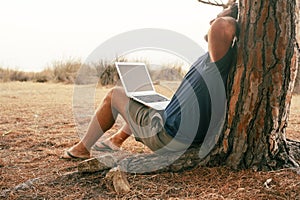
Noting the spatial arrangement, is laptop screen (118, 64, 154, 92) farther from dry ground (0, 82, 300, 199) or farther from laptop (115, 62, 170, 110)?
dry ground (0, 82, 300, 199)

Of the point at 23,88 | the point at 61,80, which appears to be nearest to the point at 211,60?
the point at 23,88

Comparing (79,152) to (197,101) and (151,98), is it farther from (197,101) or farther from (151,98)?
(197,101)

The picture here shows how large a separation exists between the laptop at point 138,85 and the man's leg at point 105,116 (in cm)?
6

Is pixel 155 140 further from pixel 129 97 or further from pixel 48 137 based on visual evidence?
pixel 48 137

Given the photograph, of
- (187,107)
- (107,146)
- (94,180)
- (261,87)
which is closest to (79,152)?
(107,146)

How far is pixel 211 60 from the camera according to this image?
1777mm

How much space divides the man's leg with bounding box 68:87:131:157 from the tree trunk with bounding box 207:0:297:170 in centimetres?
62

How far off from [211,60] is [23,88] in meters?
6.30

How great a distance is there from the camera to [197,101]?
1.86 m

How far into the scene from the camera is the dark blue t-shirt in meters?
1.81

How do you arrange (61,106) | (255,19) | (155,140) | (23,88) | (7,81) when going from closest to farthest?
(255,19), (155,140), (61,106), (23,88), (7,81)

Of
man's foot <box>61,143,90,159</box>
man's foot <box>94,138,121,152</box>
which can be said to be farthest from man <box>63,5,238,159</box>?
man's foot <box>94,138,121,152</box>

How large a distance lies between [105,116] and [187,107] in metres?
0.60

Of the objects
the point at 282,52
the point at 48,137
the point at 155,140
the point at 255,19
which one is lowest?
the point at 48,137
